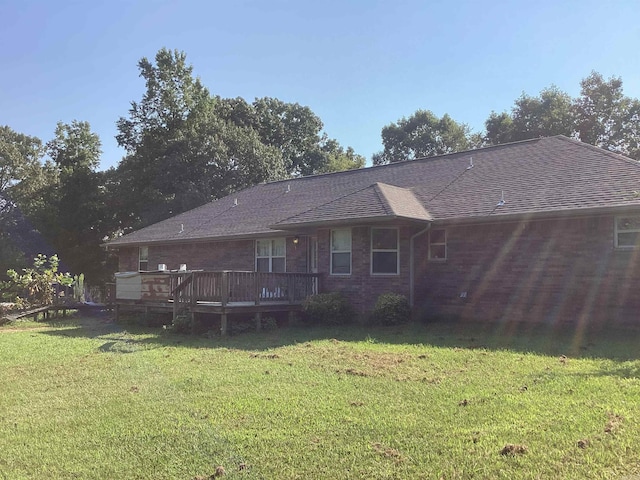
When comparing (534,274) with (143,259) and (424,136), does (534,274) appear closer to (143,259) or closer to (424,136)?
(143,259)

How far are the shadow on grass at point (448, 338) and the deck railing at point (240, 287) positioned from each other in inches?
36.6

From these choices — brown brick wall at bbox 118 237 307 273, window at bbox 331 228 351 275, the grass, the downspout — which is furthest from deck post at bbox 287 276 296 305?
the grass

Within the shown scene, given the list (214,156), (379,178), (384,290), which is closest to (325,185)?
(379,178)

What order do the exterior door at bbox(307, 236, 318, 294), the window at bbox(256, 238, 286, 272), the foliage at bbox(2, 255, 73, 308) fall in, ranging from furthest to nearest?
the foliage at bbox(2, 255, 73, 308)
the window at bbox(256, 238, 286, 272)
the exterior door at bbox(307, 236, 318, 294)

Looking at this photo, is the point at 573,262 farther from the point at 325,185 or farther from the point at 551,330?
the point at 325,185

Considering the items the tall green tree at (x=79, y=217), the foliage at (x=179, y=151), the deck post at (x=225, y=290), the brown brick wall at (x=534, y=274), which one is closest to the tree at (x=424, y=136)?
the foliage at (x=179, y=151)

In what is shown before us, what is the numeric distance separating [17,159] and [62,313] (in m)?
30.4

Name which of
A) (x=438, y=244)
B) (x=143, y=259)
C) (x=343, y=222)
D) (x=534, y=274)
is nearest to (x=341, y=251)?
(x=343, y=222)

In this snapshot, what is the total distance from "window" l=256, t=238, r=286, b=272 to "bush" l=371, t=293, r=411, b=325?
489cm

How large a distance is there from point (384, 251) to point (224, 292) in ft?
14.9

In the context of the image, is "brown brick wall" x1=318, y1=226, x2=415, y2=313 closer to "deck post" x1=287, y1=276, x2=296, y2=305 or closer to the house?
the house

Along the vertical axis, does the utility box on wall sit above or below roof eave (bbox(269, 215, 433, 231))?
below

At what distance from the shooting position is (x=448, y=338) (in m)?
10.8

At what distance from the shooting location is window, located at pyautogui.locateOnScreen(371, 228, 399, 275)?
1401 centimetres
